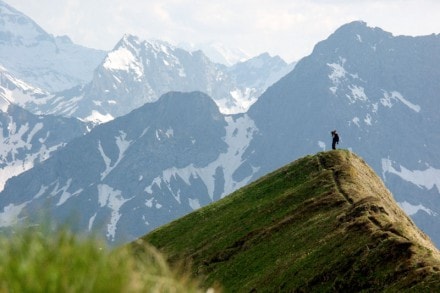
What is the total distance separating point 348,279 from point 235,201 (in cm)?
4185

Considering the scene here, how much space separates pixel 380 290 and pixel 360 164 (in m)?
40.4

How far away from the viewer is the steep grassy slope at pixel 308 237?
35.3 metres

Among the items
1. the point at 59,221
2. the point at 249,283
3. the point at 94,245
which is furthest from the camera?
the point at 249,283

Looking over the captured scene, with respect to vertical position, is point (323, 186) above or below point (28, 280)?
above

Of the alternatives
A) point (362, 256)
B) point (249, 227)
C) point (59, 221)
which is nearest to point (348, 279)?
point (362, 256)

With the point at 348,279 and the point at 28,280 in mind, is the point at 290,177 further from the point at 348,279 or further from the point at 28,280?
the point at 28,280

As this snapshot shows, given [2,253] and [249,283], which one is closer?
[2,253]

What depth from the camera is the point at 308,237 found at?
48188mm

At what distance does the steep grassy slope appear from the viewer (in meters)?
35.3

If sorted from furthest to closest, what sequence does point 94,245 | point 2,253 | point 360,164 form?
1. point 360,164
2. point 94,245
3. point 2,253

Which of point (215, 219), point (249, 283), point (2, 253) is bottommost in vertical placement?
point (2, 253)

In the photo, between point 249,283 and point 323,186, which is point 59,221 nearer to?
point 249,283

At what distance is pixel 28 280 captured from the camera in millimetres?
4691

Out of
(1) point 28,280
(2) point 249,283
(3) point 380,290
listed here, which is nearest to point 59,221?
(1) point 28,280
